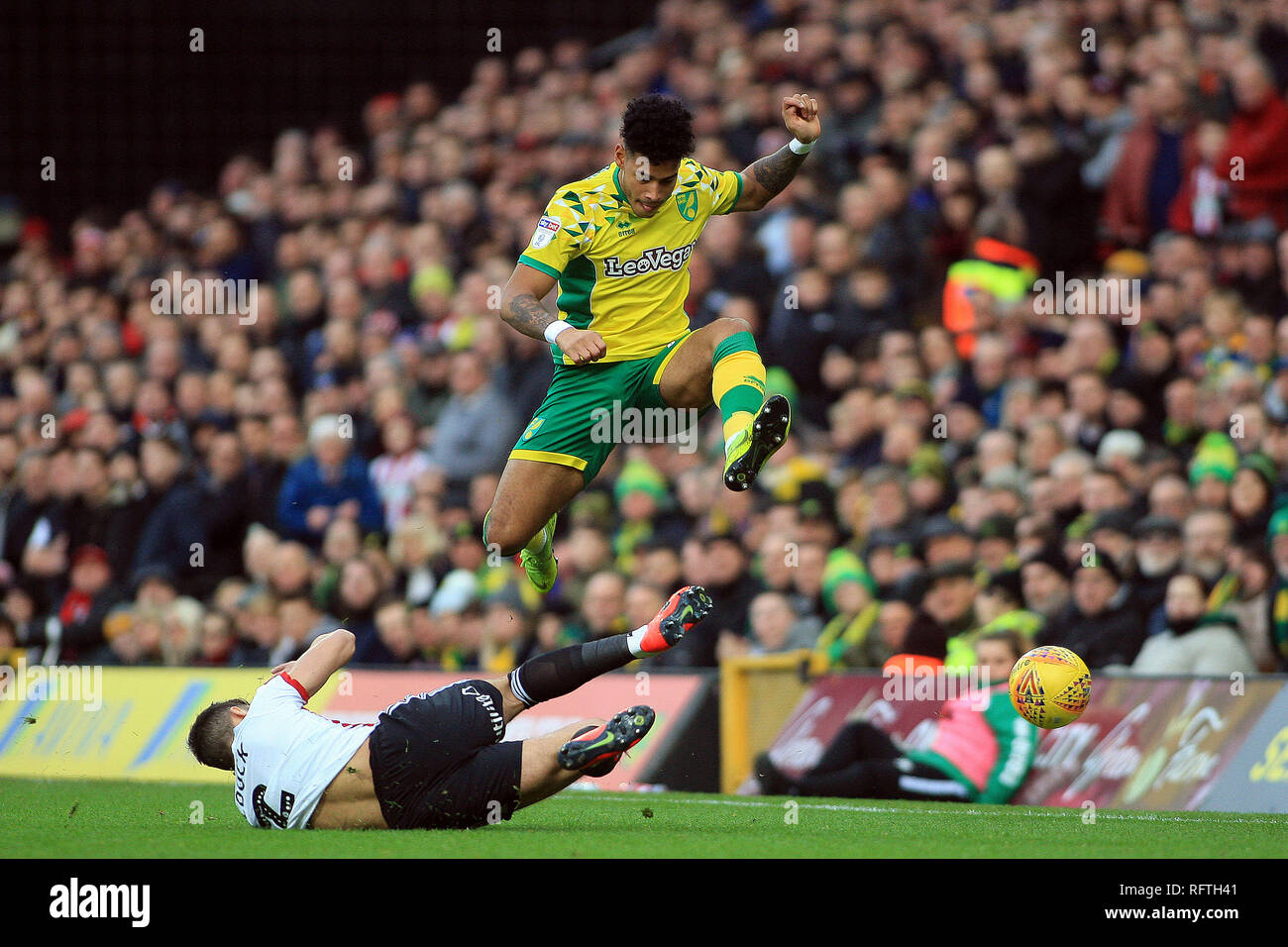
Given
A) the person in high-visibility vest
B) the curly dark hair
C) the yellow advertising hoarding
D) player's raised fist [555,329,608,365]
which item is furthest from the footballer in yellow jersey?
the yellow advertising hoarding

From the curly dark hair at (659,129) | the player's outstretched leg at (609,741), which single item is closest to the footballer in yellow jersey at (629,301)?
the curly dark hair at (659,129)

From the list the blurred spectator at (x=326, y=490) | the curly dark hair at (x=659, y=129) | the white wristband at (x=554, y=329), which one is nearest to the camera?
the white wristband at (x=554, y=329)

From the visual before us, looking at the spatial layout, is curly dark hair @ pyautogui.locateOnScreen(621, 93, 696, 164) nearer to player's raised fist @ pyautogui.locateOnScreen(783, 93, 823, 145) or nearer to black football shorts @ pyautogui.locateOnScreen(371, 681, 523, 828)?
player's raised fist @ pyautogui.locateOnScreen(783, 93, 823, 145)

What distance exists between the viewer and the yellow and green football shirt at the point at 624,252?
890cm

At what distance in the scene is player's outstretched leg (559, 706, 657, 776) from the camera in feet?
26.2

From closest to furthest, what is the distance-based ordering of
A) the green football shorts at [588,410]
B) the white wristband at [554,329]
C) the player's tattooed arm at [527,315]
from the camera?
the white wristband at [554,329], the player's tattooed arm at [527,315], the green football shorts at [588,410]

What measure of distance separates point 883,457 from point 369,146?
10.7 meters

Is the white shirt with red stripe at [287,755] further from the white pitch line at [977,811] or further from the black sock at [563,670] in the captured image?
the white pitch line at [977,811]

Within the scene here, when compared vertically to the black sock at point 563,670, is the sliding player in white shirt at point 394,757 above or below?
below

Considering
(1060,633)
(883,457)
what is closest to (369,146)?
(883,457)

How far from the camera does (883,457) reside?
513 inches

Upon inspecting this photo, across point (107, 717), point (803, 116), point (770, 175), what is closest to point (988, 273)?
point (770, 175)

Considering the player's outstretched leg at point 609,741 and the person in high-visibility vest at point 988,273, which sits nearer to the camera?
the player's outstretched leg at point 609,741

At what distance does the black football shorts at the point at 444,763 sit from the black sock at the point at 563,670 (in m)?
0.57
